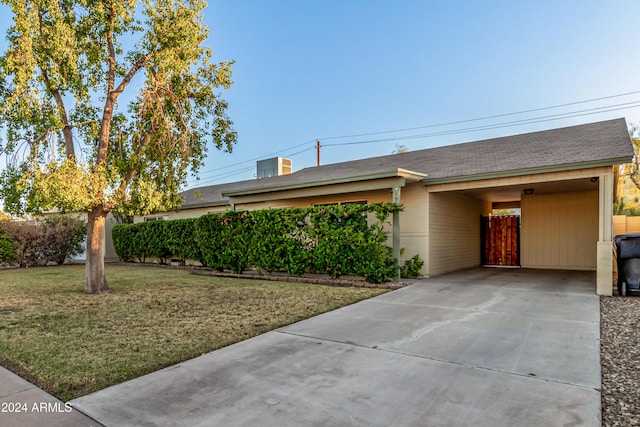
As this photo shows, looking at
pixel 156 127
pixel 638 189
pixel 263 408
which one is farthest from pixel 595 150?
pixel 638 189

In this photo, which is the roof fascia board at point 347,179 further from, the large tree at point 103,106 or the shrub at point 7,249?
the shrub at point 7,249

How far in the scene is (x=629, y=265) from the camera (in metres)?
7.31

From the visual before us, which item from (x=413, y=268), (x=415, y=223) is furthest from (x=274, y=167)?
(x=413, y=268)

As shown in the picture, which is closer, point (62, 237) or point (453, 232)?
point (453, 232)

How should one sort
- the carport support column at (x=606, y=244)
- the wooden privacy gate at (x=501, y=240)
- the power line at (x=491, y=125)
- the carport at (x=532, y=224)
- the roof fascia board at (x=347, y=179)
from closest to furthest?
the carport support column at (x=606, y=244)
the roof fascia board at (x=347, y=179)
the carport at (x=532, y=224)
the wooden privacy gate at (x=501, y=240)
the power line at (x=491, y=125)

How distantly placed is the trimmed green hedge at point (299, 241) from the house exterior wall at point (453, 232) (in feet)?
5.33

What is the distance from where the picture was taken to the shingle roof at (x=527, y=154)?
7.95 metres

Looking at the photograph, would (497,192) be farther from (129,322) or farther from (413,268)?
(129,322)

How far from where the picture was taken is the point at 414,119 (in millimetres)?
29297

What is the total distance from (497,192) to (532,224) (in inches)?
71.8

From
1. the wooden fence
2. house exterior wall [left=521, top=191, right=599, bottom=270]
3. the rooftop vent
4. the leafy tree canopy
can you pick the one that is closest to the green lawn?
the leafy tree canopy

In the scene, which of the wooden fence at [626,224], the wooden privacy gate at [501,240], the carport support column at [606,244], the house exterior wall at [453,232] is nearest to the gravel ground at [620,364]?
the carport support column at [606,244]

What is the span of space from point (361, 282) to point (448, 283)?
2.07 metres

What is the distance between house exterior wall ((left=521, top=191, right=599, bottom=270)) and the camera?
11.5 m
